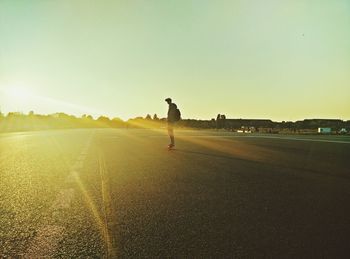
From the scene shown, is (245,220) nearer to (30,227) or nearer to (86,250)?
(86,250)

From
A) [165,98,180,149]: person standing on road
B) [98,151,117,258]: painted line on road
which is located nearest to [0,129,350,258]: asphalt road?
[98,151,117,258]: painted line on road

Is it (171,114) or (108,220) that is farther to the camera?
(171,114)

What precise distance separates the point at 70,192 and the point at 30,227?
6.43 feet

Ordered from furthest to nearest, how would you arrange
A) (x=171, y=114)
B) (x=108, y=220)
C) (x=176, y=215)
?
(x=171, y=114), (x=176, y=215), (x=108, y=220)

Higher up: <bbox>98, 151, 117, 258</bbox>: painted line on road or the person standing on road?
the person standing on road

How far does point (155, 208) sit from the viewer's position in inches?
179

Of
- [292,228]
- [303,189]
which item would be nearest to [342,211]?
[292,228]

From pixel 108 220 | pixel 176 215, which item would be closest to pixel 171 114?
pixel 176 215

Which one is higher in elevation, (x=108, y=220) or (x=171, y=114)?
(x=171, y=114)

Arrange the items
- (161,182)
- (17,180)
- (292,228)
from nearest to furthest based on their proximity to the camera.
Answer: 1. (292,228)
2. (161,182)
3. (17,180)

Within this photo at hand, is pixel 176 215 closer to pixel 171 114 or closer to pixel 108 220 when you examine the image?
pixel 108 220

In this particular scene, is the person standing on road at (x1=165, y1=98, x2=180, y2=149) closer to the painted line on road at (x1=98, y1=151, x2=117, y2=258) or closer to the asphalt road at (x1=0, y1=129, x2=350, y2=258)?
the asphalt road at (x1=0, y1=129, x2=350, y2=258)

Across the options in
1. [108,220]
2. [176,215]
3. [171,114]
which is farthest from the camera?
[171,114]

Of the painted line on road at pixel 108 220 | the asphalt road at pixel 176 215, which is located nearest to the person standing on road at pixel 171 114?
the asphalt road at pixel 176 215
